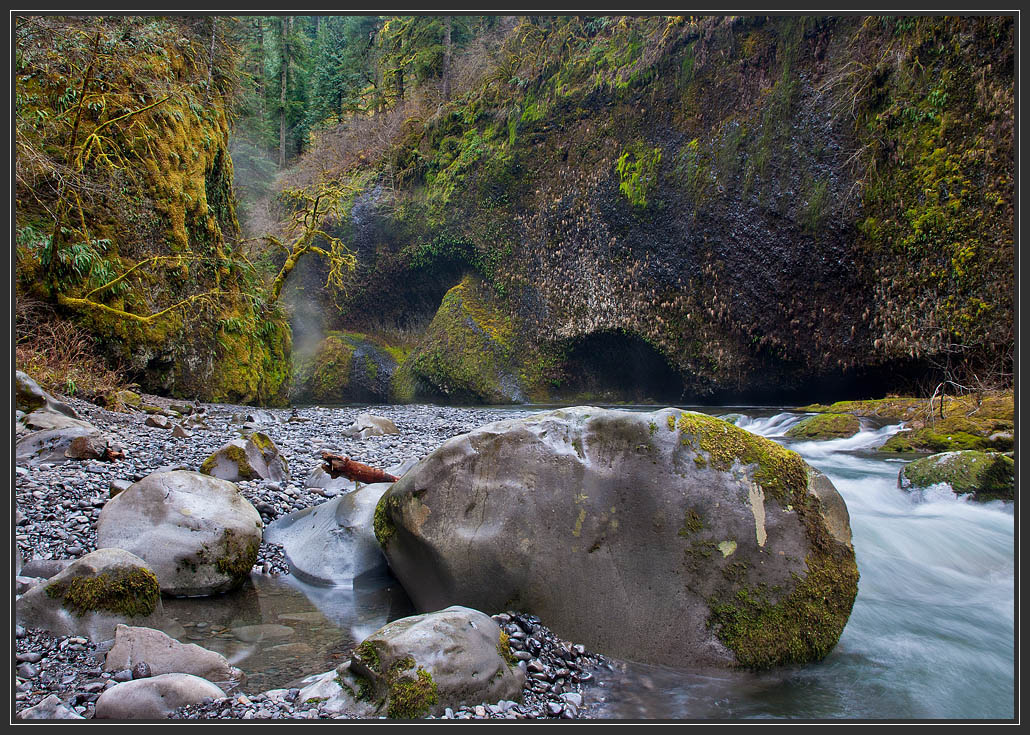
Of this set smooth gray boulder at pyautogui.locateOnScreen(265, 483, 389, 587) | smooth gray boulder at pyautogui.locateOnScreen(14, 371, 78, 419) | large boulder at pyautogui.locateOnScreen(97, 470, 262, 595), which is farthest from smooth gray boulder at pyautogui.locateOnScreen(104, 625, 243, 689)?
smooth gray boulder at pyautogui.locateOnScreen(14, 371, 78, 419)

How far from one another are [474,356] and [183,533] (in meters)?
12.4

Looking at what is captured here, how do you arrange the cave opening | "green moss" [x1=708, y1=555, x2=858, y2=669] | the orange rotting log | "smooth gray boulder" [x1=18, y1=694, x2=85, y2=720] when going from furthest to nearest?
the cave opening, the orange rotting log, "green moss" [x1=708, y1=555, x2=858, y2=669], "smooth gray boulder" [x1=18, y1=694, x2=85, y2=720]

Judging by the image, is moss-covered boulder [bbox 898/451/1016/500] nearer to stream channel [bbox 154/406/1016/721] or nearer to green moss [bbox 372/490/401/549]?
stream channel [bbox 154/406/1016/721]

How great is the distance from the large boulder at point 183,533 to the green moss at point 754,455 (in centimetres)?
286

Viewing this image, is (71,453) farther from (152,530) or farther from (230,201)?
(230,201)

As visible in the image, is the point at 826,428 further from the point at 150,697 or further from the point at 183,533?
the point at 150,697

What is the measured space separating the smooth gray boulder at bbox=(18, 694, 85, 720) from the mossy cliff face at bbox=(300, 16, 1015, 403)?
10.1 meters

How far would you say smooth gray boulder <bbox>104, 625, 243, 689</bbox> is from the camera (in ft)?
8.14

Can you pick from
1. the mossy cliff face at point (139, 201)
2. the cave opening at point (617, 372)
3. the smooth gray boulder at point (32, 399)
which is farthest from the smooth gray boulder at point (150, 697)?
the cave opening at point (617, 372)

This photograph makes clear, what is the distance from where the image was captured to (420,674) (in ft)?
7.26

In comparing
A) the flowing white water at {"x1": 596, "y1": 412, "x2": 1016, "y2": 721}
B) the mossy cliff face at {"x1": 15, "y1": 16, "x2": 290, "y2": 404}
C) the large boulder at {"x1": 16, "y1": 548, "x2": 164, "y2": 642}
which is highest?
the mossy cliff face at {"x1": 15, "y1": 16, "x2": 290, "y2": 404}

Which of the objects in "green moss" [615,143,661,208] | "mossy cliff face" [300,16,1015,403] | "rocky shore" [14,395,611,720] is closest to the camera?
"rocky shore" [14,395,611,720]

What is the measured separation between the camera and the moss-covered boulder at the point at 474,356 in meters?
15.5

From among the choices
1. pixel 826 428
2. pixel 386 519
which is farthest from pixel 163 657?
pixel 826 428
